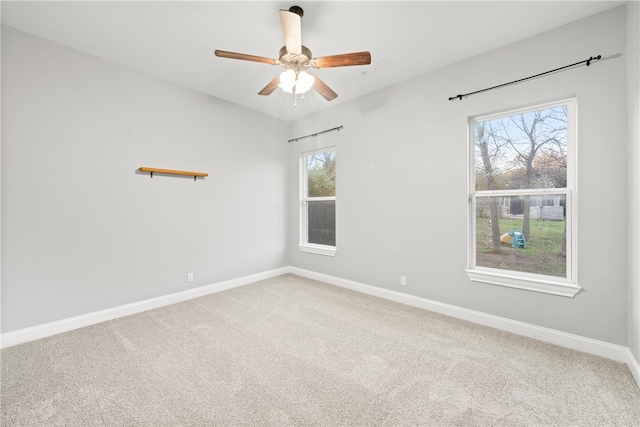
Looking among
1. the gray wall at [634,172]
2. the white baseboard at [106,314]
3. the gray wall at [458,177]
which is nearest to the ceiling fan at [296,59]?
the gray wall at [458,177]

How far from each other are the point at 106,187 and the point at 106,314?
138 centimetres

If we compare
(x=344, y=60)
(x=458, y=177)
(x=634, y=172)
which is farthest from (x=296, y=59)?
(x=634, y=172)

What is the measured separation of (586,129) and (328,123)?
2.99m

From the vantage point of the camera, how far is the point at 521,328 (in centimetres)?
252

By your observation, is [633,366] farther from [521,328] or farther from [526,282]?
[526,282]

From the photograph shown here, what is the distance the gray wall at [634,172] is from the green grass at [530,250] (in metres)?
0.46

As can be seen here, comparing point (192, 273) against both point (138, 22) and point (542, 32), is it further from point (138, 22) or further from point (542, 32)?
point (542, 32)

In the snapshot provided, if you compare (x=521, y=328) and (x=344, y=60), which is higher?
(x=344, y=60)

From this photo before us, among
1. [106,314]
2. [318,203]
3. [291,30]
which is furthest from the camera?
[318,203]

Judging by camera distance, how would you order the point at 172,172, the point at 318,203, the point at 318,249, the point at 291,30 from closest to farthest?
the point at 291,30 → the point at 172,172 → the point at 318,249 → the point at 318,203

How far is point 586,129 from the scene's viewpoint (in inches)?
87.8

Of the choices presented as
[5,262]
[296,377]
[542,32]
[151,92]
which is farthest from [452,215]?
[5,262]

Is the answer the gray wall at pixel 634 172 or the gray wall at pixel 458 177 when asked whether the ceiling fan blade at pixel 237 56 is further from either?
the gray wall at pixel 634 172

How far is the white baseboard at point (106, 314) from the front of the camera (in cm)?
237
